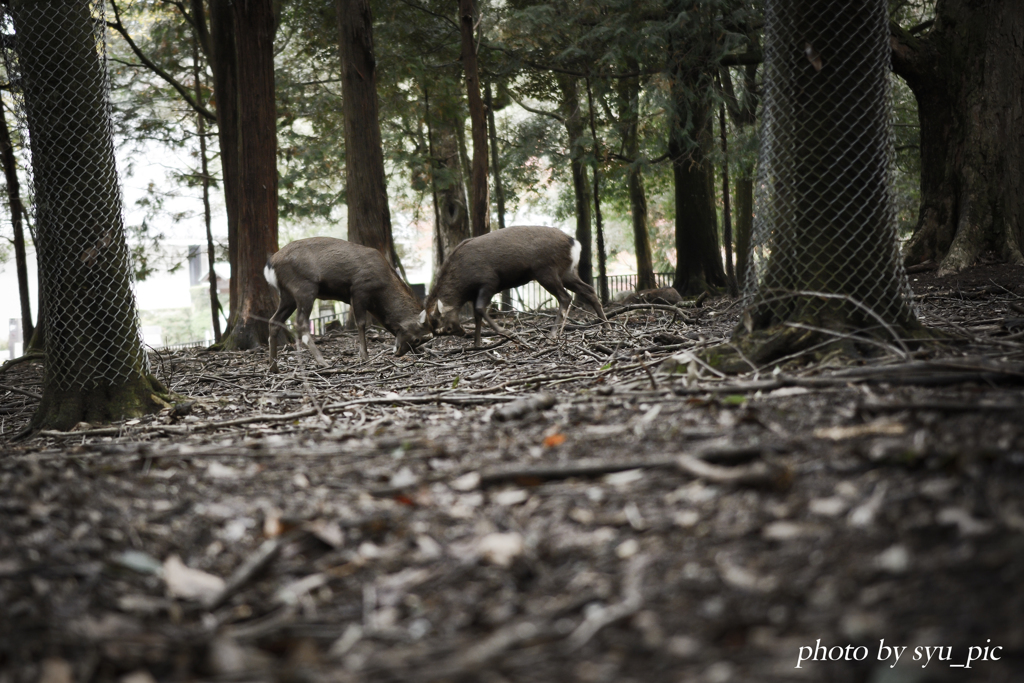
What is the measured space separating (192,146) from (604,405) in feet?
61.2

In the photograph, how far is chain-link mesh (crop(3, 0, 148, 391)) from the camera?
18.4 feet

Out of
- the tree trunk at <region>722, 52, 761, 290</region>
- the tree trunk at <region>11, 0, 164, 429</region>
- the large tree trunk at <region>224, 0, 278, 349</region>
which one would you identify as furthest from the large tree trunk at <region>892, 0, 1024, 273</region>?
the tree trunk at <region>11, 0, 164, 429</region>

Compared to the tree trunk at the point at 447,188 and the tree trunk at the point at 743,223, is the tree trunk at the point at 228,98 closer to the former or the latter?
the tree trunk at the point at 447,188

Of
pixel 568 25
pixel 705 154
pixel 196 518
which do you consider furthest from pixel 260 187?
pixel 196 518

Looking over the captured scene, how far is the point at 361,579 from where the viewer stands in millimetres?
2238

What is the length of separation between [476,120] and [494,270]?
4338 mm

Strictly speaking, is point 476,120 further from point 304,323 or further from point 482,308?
point 304,323

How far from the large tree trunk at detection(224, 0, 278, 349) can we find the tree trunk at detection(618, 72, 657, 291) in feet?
24.0

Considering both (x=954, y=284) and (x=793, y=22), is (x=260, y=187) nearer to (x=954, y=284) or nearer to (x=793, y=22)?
(x=793, y=22)

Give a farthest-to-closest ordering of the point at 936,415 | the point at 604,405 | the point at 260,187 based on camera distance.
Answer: the point at 260,187
the point at 604,405
the point at 936,415

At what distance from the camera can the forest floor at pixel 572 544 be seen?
1699 mm

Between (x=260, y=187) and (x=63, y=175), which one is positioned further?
(x=260, y=187)

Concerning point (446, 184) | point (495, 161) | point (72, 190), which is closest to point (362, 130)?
point (446, 184)

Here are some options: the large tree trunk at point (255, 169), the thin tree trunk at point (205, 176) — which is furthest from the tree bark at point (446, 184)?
the large tree trunk at point (255, 169)
